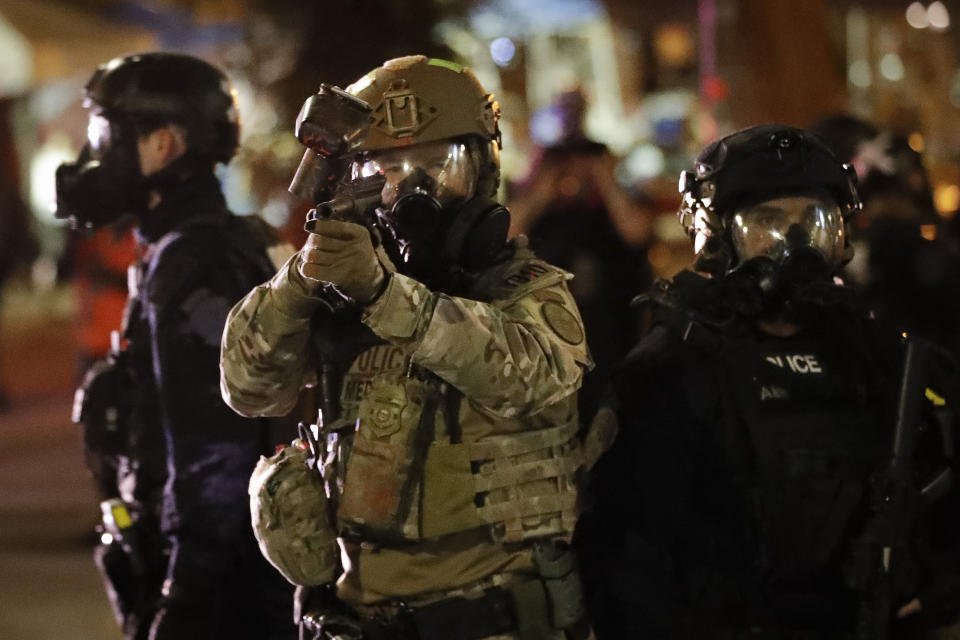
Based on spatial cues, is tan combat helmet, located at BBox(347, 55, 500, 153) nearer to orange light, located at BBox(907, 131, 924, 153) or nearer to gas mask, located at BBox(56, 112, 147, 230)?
gas mask, located at BBox(56, 112, 147, 230)

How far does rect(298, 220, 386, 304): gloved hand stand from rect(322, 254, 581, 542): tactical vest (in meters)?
0.32

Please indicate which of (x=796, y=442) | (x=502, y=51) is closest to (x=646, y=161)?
(x=502, y=51)

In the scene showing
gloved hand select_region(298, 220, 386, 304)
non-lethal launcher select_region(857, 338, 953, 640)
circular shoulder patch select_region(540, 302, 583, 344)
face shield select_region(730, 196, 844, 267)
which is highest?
gloved hand select_region(298, 220, 386, 304)

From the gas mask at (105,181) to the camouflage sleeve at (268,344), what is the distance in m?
1.20

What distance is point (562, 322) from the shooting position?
279 cm

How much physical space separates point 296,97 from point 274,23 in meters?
0.88

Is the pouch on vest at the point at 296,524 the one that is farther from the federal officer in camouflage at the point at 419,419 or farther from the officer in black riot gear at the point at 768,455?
the officer in black riot gear at the point at 768,455

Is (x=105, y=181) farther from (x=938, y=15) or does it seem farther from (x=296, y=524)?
(x=938, y=15)

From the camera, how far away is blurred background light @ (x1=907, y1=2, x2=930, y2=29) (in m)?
14.2

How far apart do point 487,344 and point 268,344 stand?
0.47m

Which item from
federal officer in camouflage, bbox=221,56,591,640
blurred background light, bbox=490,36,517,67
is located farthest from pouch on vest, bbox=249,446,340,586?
blurred background light, bbox=490,36,517,67

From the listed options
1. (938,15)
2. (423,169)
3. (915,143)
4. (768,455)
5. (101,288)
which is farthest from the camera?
(938,15)

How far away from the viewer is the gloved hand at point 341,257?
2473mm

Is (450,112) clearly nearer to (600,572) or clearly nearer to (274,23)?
(600,572)
